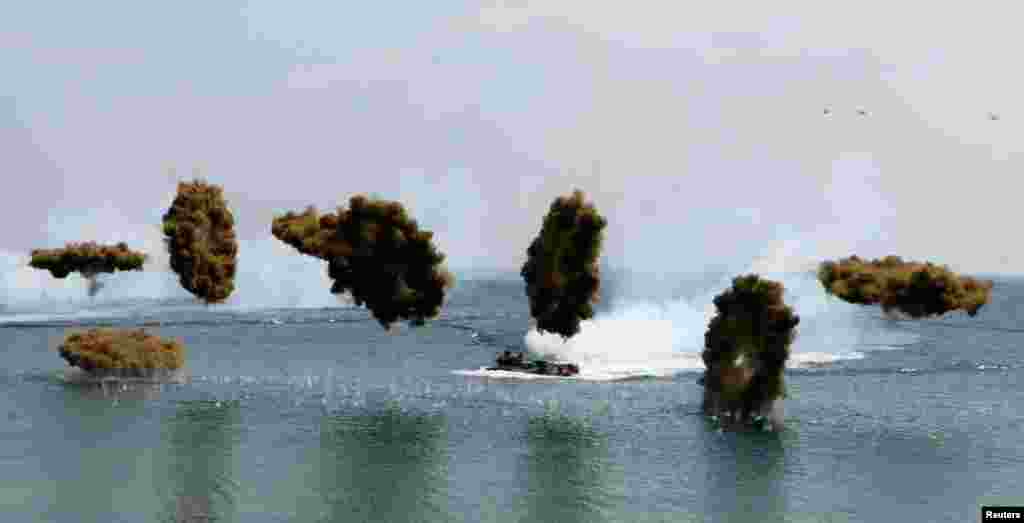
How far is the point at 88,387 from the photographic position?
13312cm

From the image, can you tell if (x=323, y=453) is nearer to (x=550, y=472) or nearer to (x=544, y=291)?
→ (x=550, y=472)

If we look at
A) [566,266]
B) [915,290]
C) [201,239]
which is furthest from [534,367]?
[915,290]

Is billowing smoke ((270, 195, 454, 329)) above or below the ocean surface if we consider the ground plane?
above

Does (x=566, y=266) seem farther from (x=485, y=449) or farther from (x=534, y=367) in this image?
(x=485, y=449)

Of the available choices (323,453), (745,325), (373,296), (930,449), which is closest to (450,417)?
(373,296)

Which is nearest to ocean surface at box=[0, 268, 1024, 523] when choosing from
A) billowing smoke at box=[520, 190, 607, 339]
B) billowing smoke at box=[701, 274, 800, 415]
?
billowing smoke at box=[701, 274, 800, 415]

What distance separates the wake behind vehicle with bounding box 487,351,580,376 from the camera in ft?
496

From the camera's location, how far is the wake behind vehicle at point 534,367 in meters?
151

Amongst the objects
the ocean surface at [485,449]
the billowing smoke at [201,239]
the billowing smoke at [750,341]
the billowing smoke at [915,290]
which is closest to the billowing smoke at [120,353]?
the ocean surface at [485,449]

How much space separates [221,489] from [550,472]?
79.4 feet

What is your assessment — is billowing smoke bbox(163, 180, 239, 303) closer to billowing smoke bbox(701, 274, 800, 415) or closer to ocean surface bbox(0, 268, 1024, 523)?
ocean surface bbox(0, 268, 1024, 523)

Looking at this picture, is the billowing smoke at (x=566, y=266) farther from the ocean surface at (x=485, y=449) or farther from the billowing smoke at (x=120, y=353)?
the billowing smoke at (x=120, y=353)

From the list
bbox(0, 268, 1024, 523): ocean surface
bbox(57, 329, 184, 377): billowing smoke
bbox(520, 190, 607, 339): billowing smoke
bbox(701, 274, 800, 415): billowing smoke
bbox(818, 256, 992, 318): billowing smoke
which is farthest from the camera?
bbox(57, 329, 184, 377): billowing smoke

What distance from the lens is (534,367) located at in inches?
6029
